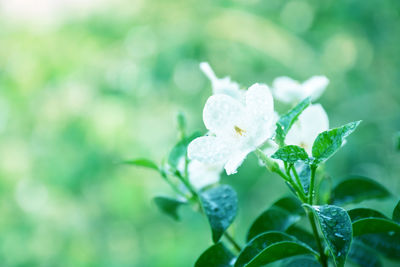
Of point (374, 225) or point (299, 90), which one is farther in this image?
point (299, 90)

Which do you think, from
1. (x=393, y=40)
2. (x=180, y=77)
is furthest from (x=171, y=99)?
(x=393, y=40)

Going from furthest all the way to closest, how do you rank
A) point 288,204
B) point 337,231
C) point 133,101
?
point 133,101 < point 288,204 < point 337,231

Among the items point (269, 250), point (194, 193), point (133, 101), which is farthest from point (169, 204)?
point (133, 101)

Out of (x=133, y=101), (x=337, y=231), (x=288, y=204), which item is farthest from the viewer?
(x=133, y=101)

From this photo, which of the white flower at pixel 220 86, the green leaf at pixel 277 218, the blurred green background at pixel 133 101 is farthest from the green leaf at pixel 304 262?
the blurred green background at pixel 133 101

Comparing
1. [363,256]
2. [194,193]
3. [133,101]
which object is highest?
[133,101]

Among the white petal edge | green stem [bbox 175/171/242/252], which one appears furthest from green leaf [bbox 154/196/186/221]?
the white petal edge

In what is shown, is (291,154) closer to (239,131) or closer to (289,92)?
(239,131)
